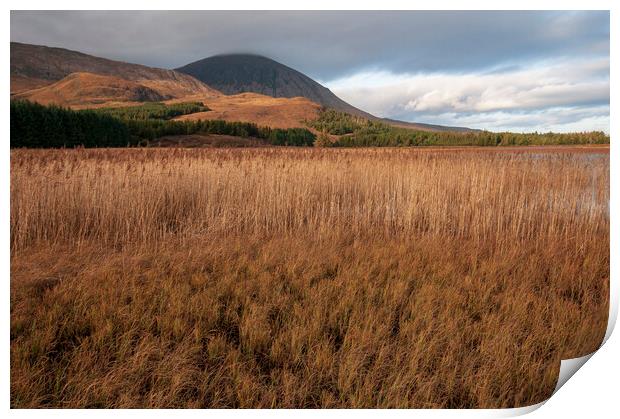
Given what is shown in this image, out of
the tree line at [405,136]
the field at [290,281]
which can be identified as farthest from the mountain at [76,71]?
the tree line at [405,136]

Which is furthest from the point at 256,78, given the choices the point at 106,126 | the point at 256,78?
the point at 106,126

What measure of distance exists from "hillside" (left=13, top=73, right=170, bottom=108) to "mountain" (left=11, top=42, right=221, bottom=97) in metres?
0.07

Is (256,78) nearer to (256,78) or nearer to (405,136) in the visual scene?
(256,78)

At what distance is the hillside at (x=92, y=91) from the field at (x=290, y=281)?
57 centimetres

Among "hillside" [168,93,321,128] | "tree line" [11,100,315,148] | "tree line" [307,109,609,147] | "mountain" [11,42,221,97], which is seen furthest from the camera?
"hillside" [168,93,321,128]

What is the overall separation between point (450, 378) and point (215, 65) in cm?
447

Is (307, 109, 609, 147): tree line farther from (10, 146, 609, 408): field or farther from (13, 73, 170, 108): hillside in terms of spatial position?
(13, 73, 170, 108): hillside

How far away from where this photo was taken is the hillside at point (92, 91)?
3908mm

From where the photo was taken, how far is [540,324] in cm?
260

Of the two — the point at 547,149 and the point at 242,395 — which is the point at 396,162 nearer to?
the point at 547,149

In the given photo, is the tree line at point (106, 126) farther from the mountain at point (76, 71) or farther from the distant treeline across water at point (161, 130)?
the mountain at point (76, 71)

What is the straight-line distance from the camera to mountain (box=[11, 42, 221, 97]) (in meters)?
2.86

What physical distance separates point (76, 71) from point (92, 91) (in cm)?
39

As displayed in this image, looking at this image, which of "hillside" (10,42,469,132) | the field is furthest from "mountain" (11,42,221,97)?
the field
